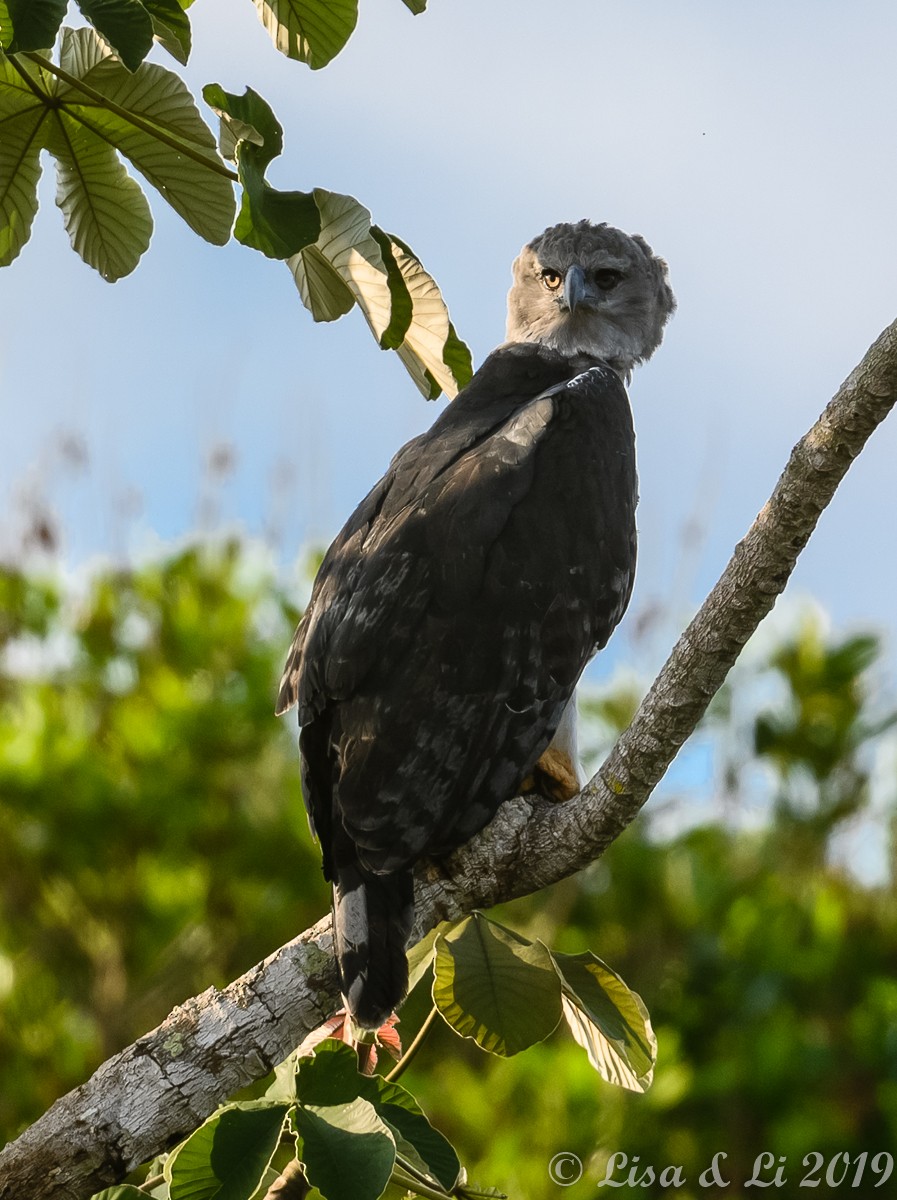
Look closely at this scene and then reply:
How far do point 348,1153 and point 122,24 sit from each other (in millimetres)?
1448

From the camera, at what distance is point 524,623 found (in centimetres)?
285

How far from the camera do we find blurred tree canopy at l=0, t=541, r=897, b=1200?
4.87 metres

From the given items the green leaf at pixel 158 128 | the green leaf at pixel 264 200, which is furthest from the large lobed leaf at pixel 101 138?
the green leaf at pixel 264 200

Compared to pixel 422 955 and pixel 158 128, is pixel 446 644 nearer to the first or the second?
pixel 422 955

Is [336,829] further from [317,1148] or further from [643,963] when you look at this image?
[643,963]

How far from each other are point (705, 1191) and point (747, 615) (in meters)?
3.66

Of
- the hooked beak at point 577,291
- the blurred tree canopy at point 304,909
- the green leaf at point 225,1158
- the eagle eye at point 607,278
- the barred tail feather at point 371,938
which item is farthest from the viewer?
the blurred tree canopy at point 304,909

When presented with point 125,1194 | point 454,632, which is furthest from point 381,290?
point 125,1194

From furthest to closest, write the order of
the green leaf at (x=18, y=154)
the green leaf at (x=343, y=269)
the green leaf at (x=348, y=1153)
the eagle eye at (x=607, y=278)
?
the eagle eye at (x=607, y=278)
the green leaf at (x=18, y=154)
the green leaf at (x=343, y=269)
the green leaf at (x=348, y=1153)

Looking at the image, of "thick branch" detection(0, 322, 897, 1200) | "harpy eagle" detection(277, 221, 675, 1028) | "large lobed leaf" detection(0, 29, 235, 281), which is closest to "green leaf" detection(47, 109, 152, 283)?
"large lobed leaf" detection(0, 29, 235, 281)

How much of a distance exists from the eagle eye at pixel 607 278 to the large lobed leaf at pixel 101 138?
6.47 feet

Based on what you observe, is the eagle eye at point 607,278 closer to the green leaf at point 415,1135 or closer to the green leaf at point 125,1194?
the green leaf at point 415,1135

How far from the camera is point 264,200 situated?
190 cm

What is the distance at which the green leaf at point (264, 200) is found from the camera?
1886mm
